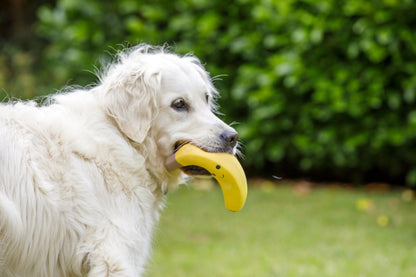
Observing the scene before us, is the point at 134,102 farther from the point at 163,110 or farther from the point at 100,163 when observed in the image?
the point at 100,163

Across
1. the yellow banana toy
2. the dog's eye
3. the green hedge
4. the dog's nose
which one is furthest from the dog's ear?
the green hedge

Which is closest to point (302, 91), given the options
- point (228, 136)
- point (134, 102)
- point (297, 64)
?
point (297, 64)

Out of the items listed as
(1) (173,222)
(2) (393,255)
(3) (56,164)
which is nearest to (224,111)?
(1) (173,222)

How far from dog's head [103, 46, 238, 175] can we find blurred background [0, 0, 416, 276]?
2706mm

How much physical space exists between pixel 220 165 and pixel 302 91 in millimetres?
5139

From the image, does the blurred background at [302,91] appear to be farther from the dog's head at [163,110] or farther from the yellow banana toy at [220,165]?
the dog's head at [163,110]

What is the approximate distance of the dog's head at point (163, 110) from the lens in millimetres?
3324

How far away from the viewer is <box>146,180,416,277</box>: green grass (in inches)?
208

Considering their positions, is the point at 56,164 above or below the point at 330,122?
above

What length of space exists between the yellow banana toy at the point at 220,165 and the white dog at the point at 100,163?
58 mm

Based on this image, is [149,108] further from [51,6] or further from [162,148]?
[51,6]

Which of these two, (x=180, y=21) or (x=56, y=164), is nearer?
(x=56, y=164)

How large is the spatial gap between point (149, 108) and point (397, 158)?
19.5ft

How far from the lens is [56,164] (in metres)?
3.06
